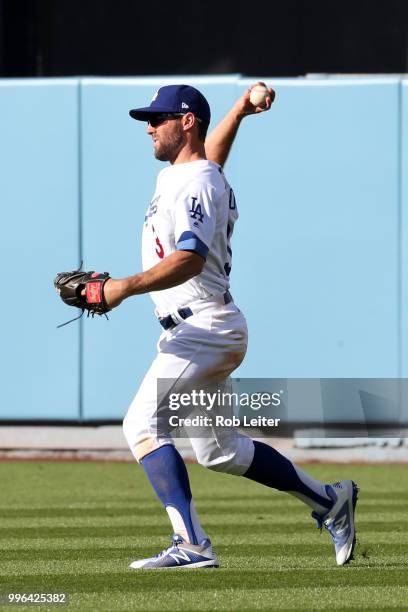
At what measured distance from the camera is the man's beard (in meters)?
6.18

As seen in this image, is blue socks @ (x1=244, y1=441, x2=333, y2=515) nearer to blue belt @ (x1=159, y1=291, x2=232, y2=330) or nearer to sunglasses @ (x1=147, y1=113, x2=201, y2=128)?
blue belt @ (x1=159, y1=291, x2=232, y2=330)

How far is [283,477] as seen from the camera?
618 centimetres

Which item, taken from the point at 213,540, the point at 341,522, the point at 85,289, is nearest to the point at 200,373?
the point at 85,289

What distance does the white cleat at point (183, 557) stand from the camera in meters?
5.96

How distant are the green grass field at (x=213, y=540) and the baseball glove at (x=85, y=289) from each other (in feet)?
3.50

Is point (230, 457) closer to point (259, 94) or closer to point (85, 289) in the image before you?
point (85, 289)

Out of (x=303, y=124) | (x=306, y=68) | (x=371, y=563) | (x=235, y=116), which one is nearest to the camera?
(x=371, y=563)

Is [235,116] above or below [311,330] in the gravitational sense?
above

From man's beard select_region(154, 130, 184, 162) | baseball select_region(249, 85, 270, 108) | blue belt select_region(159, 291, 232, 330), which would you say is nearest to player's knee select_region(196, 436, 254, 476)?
blue belt select_region(159, 291, 232, 330)

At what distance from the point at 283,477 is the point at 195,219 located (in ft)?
3.83

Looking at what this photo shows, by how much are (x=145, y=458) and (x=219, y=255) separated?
0.88 meters

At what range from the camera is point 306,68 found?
14.4m

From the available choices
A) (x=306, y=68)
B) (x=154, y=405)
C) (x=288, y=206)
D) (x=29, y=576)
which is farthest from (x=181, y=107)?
(x=306, y=68)

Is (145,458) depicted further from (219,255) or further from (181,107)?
(181,107)
